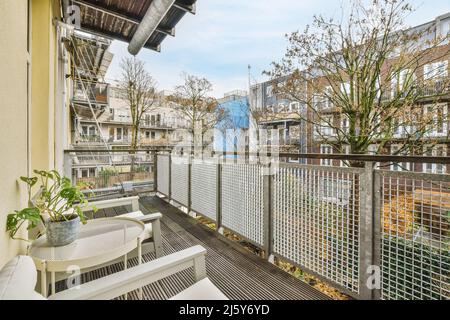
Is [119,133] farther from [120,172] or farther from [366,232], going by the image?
[366,232]

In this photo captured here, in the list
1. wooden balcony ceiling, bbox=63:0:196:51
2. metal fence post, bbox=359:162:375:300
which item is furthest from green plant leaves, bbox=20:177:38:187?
wooden balcony ceiling, bbox=63:0:196:51

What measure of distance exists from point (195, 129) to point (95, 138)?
21.0 feet

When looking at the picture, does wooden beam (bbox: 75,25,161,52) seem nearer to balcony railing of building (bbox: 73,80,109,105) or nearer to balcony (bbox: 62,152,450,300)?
balcony (bbox: 62,152,450,300)

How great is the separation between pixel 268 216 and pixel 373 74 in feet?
15.1

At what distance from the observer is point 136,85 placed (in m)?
10.3

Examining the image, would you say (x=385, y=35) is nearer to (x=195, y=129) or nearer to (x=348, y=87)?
(x=348, y=87)

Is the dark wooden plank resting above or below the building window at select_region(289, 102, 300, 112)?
below

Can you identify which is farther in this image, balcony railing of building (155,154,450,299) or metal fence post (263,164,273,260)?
metal fence post (263,164,273,260)

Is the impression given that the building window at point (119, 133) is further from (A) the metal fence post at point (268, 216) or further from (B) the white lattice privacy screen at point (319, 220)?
(B) the white lattice privacy screen at point (319, 220)

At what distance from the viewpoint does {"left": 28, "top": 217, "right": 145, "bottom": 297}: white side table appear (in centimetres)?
124

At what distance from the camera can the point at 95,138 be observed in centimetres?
1269

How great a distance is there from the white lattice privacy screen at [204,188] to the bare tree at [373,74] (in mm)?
3692

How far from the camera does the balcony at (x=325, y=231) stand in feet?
4.67

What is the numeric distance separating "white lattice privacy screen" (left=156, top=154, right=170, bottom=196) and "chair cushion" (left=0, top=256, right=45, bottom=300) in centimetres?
386
